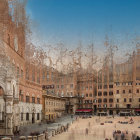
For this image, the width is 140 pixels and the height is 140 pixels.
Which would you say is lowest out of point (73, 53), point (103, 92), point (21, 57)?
point (103, 92)

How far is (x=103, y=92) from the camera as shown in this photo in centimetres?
9225

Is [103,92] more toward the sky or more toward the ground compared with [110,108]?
more toward the sky

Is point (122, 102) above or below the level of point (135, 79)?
below

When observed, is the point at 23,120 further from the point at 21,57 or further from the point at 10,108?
the point at 10,108

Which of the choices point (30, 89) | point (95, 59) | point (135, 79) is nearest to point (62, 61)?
point (95, 59)

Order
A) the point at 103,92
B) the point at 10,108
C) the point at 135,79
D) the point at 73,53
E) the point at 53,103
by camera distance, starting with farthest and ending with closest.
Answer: the point at 103,92
the point at 135,79
the point at 53,103
the point at 73,53
the point at 10,108

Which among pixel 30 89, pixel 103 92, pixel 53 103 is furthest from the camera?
pixel 103 92

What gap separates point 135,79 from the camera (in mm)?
86562

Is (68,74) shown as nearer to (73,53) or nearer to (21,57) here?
(73,53)

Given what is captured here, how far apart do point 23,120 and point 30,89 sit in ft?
21.5

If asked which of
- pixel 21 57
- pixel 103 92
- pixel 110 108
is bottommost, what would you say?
A: pixel 110 108

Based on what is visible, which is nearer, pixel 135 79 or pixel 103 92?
pixel 135 79

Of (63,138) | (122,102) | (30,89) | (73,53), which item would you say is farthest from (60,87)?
(63,138)

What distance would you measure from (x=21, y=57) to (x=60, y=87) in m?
52.4
